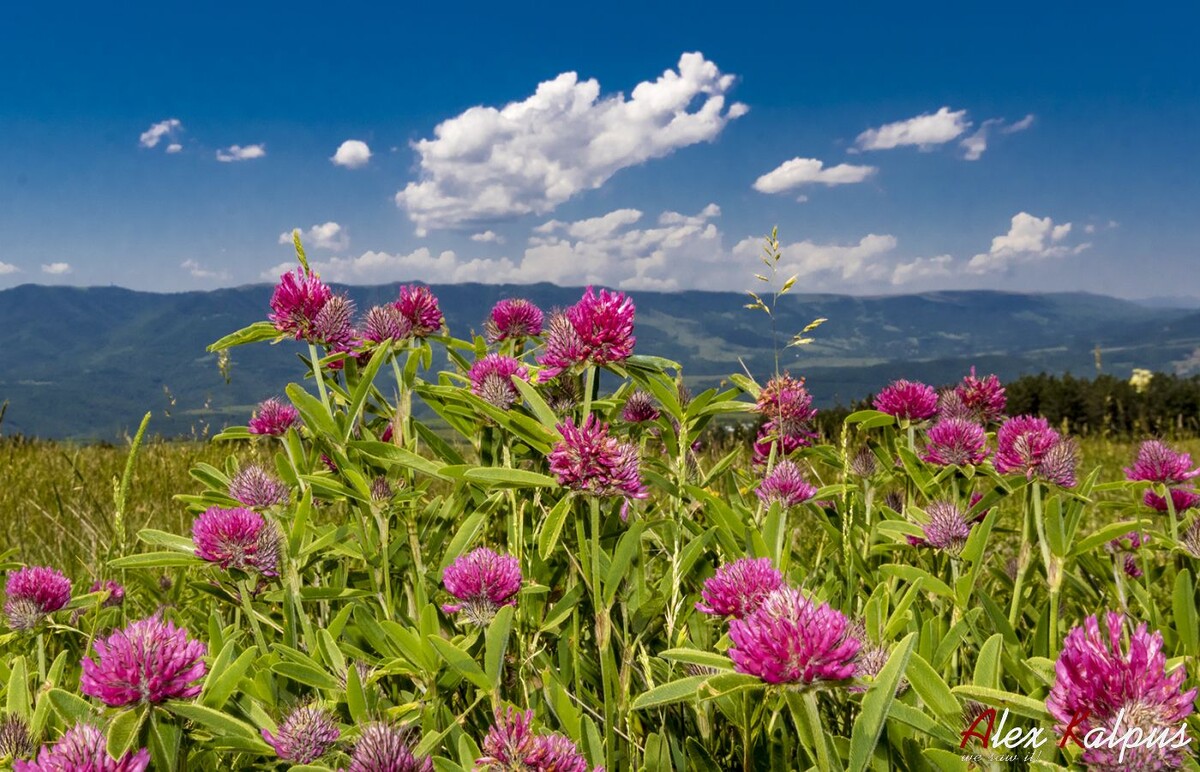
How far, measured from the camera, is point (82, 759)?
42.1 inches

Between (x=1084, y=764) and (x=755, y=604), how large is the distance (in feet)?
1.66

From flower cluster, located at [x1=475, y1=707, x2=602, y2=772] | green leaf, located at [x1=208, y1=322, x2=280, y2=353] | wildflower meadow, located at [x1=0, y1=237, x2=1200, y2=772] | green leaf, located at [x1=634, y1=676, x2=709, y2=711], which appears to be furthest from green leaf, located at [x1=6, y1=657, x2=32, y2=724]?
green leaf, located at [x1=634, y1=676, x2=709, y2=711]

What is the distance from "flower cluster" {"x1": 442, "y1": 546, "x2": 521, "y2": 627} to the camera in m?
1.54

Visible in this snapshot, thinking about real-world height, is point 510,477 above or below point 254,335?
below

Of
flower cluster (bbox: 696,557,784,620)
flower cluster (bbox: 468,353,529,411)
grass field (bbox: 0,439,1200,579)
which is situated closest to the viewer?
Answer: flower cluster (bbox: 696,557,784,620)

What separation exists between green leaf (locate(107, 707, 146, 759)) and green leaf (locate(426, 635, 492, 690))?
44cm

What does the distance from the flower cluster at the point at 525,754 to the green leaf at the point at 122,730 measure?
496 mm

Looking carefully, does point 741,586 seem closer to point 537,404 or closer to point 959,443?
point 537,404

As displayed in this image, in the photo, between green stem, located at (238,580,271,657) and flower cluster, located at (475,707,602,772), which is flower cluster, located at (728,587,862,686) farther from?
green stem, located at (238,580,271,657)

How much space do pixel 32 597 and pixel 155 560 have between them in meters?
0.32

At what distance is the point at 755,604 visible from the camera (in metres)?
1.39

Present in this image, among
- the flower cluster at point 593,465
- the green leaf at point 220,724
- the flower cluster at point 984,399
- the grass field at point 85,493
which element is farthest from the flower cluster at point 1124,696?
the grass field at point 85,493

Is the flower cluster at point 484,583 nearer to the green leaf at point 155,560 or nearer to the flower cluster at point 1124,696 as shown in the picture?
the green leaf at point 155,560

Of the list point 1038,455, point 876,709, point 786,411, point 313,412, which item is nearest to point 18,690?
point 313,412
